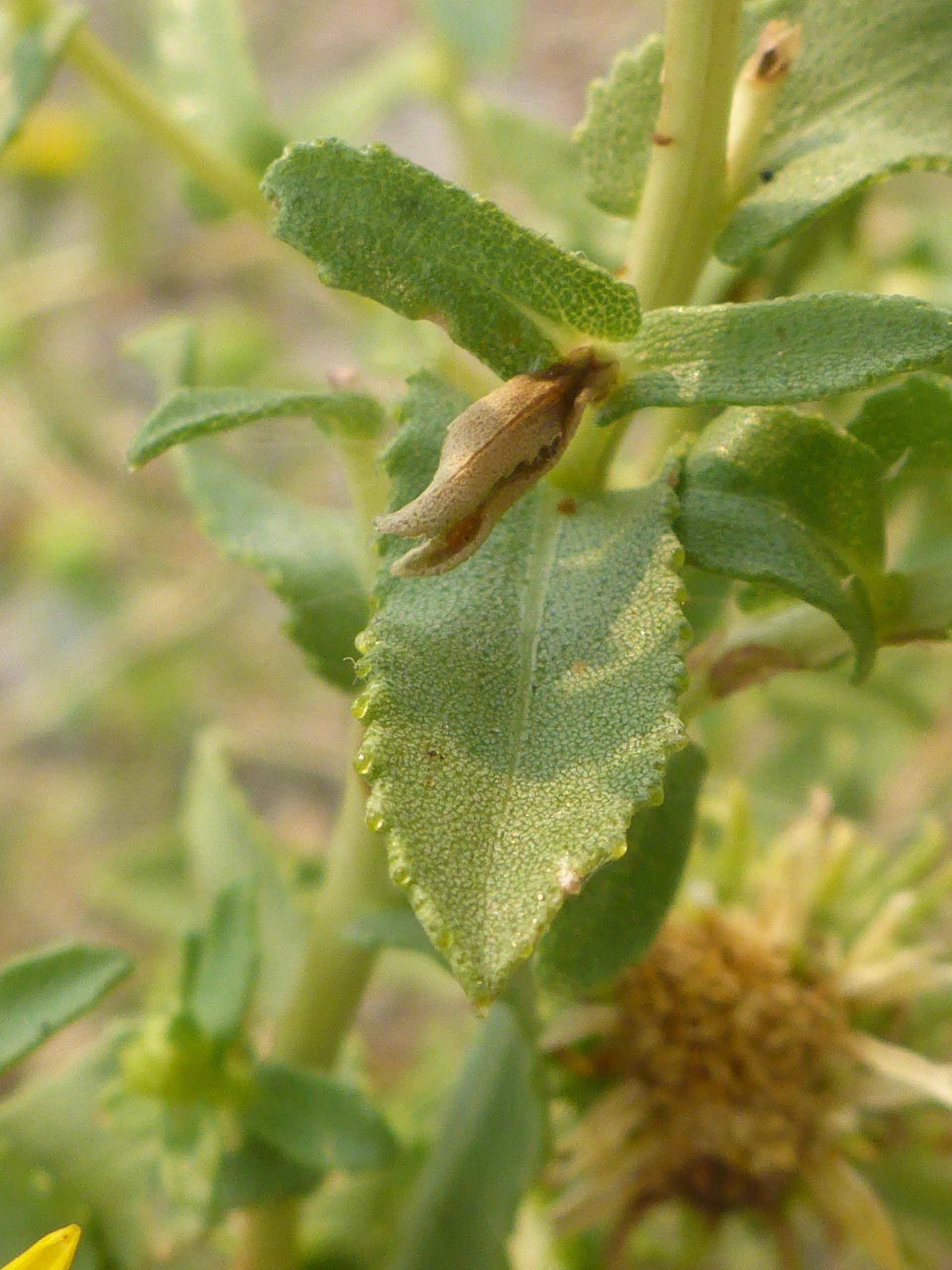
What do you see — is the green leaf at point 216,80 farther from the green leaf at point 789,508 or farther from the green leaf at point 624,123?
the green leaf at point 789,508

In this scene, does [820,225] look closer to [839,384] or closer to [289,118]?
[839,384]

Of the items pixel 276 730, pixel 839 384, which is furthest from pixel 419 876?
pixel 276 730

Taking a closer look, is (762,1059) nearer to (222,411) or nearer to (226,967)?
(226,967)

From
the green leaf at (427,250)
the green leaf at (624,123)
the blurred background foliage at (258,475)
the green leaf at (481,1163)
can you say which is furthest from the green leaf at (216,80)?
the green leaf at (481,1163)

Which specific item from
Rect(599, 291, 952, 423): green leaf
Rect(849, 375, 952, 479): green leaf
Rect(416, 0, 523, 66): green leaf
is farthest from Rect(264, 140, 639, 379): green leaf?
Rect(416, 0, 523, 66): green leaf

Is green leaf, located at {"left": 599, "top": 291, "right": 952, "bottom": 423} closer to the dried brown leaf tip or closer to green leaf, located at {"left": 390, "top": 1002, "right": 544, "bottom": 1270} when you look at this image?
the dried brown leaf tip

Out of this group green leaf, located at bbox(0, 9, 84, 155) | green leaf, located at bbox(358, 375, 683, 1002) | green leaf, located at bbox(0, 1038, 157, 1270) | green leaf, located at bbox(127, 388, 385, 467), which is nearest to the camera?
green leaf, located at bbox(358, 375, 683, 1002)
